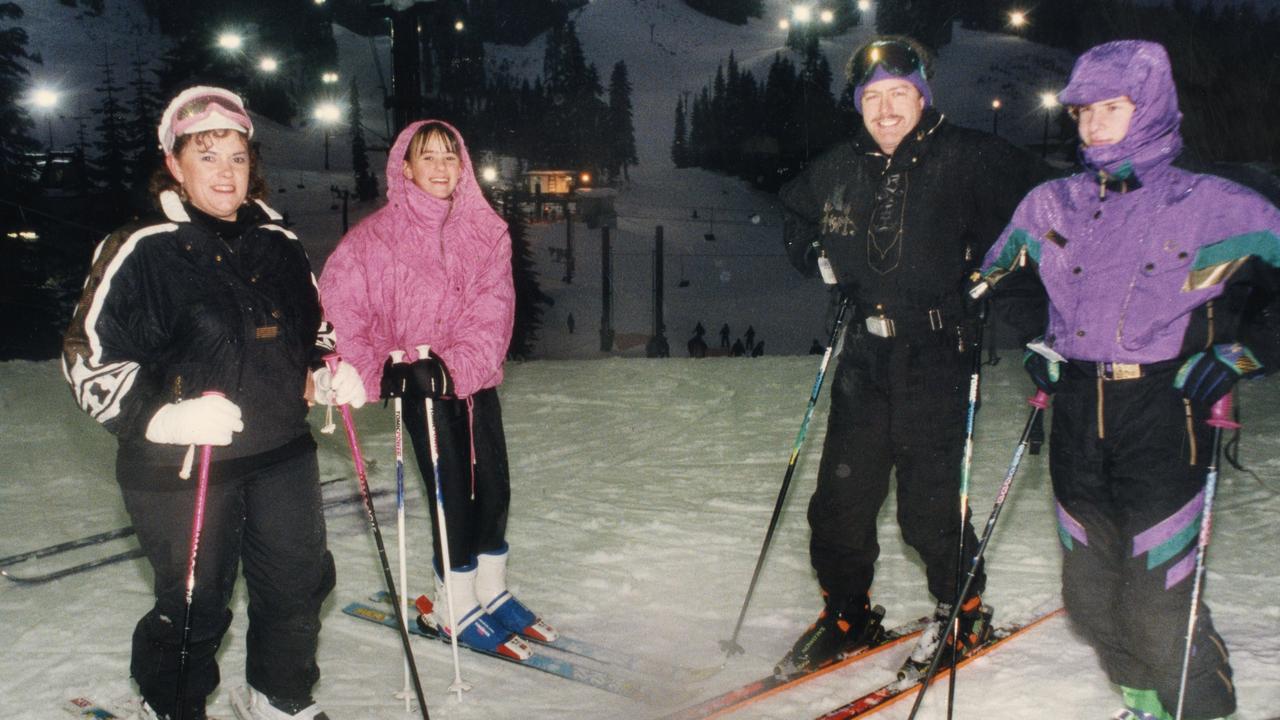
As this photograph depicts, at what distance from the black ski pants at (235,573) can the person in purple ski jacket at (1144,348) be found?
2.36m

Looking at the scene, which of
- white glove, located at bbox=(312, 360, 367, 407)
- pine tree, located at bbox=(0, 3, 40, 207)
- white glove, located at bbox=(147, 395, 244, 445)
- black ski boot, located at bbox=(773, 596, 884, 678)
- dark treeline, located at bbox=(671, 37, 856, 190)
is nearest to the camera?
white glove, located at bbox=(147, 395, 244, 445)

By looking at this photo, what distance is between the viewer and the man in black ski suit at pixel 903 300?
3.08m

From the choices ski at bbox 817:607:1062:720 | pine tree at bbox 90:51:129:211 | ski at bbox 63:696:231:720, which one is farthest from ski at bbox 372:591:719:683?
pine tree at bbox 90:51:129:211

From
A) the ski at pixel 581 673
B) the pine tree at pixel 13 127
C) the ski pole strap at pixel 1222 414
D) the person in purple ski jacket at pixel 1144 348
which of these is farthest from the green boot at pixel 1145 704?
the pine tree at pixel 13 127

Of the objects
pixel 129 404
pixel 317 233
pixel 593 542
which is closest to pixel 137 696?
pixel 129 404

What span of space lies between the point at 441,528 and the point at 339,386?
0.75 metres

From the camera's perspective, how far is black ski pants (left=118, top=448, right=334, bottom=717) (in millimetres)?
2484

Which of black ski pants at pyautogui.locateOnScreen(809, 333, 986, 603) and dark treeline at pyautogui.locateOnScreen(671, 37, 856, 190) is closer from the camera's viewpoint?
black ski pants at pyautogui.locateOnScreen(809, 333, 986, 603)

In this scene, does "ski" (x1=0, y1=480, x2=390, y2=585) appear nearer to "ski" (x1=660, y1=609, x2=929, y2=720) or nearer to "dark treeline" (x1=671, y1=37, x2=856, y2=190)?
"ski" (x1=660, y1=609, x2=929, y2=720)

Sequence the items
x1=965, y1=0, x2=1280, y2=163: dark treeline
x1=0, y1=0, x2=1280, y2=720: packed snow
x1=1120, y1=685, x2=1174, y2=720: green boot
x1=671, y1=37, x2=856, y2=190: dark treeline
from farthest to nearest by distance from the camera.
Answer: x1=671, y1=37, x2=856, y2=190: dark treeline, x1=965, y1=0, x2=1280, y2=163: dark treeline, x1=0, y1=0, x2=1280, y2=720: packed snow, x1=1120, y1=685, x2=1174, y2=720: green boot

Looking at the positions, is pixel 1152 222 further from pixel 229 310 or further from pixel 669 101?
pixel 669 101

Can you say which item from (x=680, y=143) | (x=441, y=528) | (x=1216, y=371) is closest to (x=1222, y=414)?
(x=1216, y=371)

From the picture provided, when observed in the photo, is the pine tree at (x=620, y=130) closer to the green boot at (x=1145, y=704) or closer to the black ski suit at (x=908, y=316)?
the black ski suit at (x=908, y=316)

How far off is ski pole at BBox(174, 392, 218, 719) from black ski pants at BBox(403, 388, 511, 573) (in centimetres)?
91
